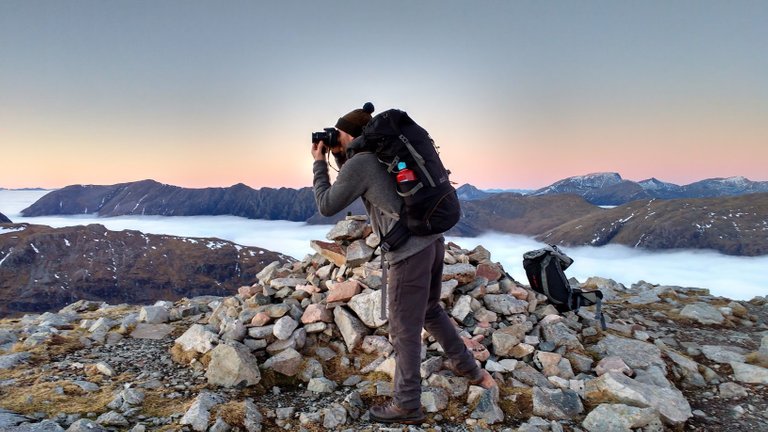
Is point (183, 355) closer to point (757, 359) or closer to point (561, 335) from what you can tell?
point (561, 335)

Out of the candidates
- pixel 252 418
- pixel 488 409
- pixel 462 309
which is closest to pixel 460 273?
pixel 462 309

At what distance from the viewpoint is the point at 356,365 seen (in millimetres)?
6531

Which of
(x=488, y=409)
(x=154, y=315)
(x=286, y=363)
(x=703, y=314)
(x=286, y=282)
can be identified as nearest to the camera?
(x=488, y=409)

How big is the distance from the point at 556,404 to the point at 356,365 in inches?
118

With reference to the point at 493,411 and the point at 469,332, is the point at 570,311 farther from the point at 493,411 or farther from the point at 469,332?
the point at 493,411

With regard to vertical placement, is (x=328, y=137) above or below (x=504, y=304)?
above

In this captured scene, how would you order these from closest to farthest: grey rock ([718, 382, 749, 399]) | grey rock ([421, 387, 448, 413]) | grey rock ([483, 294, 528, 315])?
grey rock ([421, 387, 448, 413]) → grey rock ([718, 382, 749, 399]) → grey rock ([483, 294, 528, 315])

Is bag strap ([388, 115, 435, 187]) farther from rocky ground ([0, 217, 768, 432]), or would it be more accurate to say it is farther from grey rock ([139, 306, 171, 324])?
grey rock ([139, 306, 171, 324])

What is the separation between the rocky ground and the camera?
500 centimetres

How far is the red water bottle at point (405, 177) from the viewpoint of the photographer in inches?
163

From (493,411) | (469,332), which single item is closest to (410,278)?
(493,411)

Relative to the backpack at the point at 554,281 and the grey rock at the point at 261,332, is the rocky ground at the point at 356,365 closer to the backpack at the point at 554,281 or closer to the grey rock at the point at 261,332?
the grey rock at the point at 261,332

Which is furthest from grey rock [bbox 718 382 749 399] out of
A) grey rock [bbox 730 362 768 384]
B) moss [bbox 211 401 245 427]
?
moss [bbox 211 401 245 427]

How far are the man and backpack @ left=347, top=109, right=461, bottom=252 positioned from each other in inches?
4.4
